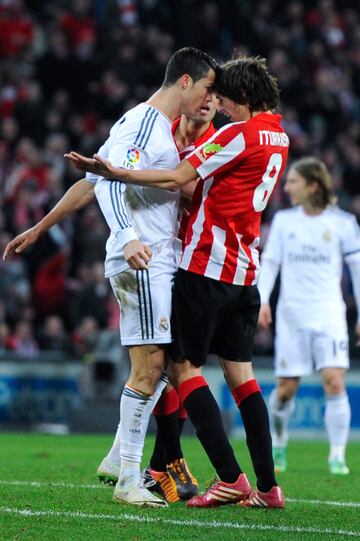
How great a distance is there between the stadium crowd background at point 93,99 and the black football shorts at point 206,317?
258 inches

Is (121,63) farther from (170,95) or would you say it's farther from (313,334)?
(170,95)

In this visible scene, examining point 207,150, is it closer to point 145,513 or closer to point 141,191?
point 141,191

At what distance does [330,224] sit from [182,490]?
3.79 meters

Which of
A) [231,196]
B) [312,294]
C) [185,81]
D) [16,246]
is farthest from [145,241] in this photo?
[312,294]

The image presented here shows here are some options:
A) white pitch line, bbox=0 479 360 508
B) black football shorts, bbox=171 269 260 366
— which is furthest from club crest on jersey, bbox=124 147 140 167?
white pitch line, bbox=0 479 360 508

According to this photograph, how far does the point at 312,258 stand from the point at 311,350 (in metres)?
0.75

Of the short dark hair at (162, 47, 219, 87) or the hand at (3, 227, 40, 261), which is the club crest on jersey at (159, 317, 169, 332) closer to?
the hand at (3, 227, 40, 261)

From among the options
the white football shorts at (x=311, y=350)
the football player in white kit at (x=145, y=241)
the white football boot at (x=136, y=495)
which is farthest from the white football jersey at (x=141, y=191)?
the white football shorts at (x=311, y=350)

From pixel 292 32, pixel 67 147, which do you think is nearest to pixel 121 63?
pixel 67 147

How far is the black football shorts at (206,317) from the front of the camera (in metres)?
6.17

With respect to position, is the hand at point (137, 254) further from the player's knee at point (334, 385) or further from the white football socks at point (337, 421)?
the white football socks at point (337, 421)

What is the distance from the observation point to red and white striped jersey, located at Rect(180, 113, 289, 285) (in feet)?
20.1

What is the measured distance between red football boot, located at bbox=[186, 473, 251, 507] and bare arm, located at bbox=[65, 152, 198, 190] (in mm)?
1538

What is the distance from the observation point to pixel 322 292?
9750 mm
